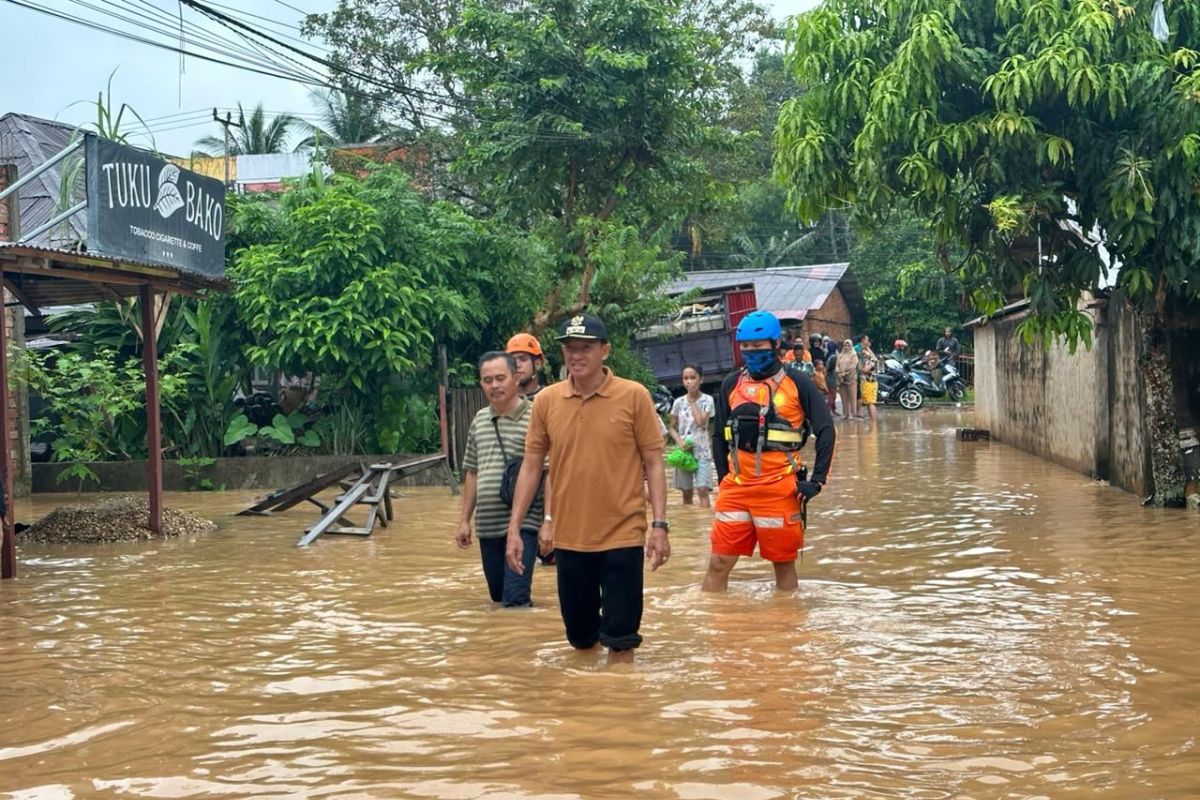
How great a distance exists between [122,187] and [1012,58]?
7372 mm

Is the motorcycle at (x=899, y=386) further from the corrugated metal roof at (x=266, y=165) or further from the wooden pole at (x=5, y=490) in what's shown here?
the wooden pole at (x=5, y=490)

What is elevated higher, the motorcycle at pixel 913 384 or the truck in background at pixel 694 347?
the truck in background at pixel 694 347

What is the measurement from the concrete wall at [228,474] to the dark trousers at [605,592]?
12.3 m

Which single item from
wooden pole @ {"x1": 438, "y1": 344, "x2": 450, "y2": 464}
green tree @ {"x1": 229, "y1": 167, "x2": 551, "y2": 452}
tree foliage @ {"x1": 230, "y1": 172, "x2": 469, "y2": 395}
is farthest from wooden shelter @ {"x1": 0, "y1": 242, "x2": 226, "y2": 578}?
wooden pole @ {"x1": 438, "y1": 344, "x2": 450, "y2": 464}

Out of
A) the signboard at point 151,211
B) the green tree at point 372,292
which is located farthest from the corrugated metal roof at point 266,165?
the signboard at point 151,211

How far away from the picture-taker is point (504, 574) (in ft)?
26.7

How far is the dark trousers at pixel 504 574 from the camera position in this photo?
787 cm

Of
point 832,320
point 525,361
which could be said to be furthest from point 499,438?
point 832,320

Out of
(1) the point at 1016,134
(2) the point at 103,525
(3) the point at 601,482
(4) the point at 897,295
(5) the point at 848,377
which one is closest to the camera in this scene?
(3) the point at 601,482

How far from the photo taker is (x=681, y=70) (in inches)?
963

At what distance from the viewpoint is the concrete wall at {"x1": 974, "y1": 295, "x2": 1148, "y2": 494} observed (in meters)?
14.1

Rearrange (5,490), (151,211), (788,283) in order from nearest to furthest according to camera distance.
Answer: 1. (5,490)
2. (151,211)
3. (788,283)

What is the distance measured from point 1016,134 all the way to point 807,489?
4.72m

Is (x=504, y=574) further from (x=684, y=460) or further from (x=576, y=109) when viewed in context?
(x=576, y=109)
